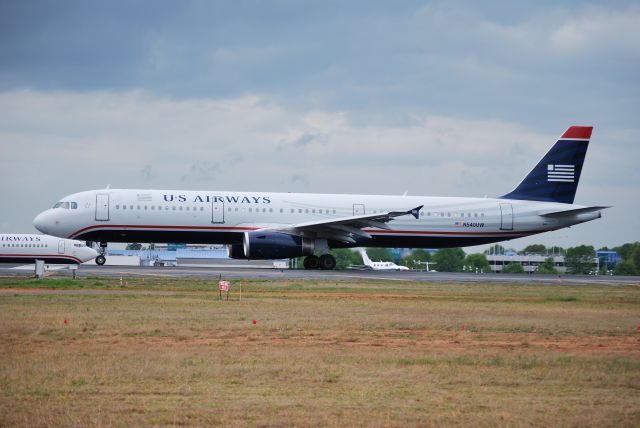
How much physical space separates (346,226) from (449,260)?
219ft

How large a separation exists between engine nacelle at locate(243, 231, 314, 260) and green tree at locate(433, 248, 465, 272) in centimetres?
6369

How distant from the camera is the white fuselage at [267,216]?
140ft

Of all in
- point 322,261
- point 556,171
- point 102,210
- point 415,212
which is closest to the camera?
point 102,210

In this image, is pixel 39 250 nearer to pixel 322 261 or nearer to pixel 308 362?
pixel 322 261

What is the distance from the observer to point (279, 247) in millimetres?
41625

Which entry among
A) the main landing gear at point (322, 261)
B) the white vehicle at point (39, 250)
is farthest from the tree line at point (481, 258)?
the main landing gear at point (322, 261)

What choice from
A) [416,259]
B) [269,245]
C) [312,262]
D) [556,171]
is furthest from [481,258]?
[269,245]

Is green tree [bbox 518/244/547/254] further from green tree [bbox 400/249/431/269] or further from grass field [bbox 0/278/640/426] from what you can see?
grass field [bbox 0/278/640/426]

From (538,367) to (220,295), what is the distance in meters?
14.3

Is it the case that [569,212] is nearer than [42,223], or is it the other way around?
[42,223]

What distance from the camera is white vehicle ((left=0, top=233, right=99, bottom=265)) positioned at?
63759mm

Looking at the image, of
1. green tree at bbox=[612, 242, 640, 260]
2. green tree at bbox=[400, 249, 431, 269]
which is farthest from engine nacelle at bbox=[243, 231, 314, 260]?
green tree at bbox=[612, 242, 640, 260]

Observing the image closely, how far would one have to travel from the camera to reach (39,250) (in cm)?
6462

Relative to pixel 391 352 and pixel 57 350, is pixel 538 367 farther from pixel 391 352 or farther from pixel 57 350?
pixel 57 350
